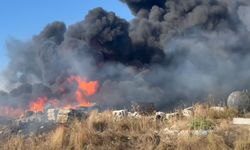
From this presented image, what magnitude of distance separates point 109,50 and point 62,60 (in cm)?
511

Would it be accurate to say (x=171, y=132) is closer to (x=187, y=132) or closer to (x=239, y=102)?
(x=187, y=132)

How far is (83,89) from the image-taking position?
4106 cm

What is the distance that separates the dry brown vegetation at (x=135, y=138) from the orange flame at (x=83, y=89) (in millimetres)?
23481

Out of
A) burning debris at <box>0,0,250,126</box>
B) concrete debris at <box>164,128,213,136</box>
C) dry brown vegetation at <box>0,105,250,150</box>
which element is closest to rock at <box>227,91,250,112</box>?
dry brown vegetation at <box>0,105,250,150</box>

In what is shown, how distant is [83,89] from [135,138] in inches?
1098

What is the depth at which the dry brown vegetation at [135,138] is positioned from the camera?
41.2ft

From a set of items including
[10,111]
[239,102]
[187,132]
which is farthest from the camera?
[10,111]

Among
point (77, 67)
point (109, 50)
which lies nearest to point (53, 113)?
point (77, 67)

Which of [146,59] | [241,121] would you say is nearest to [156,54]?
[146,59]

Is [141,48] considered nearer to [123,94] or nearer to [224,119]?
[123,94]

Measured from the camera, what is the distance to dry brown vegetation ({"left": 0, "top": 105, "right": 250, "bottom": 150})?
12.6m

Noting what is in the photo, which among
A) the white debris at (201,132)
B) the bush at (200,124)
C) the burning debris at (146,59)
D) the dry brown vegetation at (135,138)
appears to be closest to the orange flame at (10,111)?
the burning debris at (146,59)

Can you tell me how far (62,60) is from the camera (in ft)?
150

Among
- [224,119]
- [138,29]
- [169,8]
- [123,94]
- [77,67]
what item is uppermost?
[169,8]
